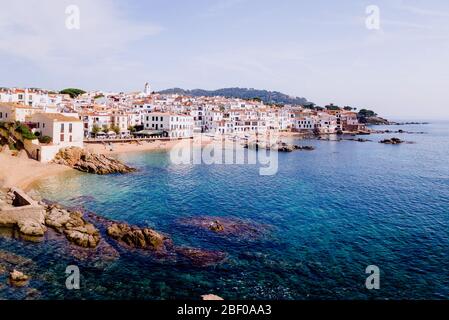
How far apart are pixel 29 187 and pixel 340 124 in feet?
405

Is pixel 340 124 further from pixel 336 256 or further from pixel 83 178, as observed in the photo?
pixel 336 256

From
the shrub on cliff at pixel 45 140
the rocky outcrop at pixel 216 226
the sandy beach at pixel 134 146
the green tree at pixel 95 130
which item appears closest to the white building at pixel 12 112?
the shrub on cliff at pixel 45 140

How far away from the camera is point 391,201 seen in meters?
37.5

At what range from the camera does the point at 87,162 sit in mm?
50156

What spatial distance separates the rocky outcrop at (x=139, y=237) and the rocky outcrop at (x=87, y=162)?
24.5 meters

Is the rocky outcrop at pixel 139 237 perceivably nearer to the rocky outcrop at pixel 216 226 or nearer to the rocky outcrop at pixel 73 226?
the rocky outcrop at pixel 73 226

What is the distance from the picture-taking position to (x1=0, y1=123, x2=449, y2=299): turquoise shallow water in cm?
1898

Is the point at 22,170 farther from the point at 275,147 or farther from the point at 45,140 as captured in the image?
the point at 275,147

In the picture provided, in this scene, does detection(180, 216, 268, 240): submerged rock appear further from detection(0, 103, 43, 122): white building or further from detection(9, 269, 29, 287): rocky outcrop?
detection(0, 103, 43, 122): white building

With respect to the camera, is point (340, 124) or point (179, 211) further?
point (340, 124)

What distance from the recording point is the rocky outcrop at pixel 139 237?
78.0ft
